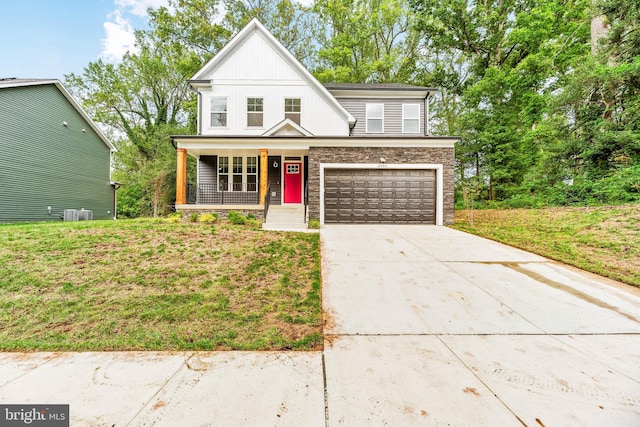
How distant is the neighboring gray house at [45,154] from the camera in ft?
41.7

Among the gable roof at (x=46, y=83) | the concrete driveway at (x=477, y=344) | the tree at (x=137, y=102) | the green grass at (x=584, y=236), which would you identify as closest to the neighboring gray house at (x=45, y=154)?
the gable roof at (x=46, y=83)

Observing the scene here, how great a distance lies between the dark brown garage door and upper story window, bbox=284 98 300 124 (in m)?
4.67

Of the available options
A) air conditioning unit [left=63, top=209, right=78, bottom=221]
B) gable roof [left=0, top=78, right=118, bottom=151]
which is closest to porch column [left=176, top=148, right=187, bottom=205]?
air conditioning unit [left=63, top=209, right=78, bottom=221]

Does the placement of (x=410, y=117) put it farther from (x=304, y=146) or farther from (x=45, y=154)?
(x=45, y=154)

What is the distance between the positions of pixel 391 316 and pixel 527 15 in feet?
73.7

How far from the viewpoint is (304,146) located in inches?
449

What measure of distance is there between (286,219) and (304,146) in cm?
322

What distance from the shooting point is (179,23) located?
22.0 metres

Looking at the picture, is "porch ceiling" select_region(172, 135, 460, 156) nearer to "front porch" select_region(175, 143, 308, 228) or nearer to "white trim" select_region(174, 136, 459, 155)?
"white trim" select_region(174, 136, 459, 155)

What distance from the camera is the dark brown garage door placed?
1115 cm

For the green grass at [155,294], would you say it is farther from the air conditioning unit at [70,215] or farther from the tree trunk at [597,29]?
the tree trunk at [597,29]

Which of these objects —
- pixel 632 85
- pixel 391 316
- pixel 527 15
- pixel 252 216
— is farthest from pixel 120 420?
pixel 527 15

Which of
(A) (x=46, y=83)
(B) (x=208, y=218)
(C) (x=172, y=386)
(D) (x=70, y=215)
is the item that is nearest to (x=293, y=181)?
(B) (x=208, y=218)

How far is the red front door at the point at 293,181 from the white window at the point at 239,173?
1.65 meters
